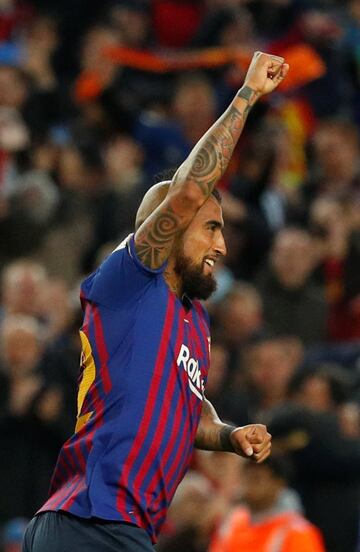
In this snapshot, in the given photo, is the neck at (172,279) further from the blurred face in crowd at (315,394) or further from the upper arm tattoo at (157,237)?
the blurred face in crowd at (315,394)

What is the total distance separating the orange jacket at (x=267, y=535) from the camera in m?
A: 6.95

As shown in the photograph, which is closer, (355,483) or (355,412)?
(355,483)

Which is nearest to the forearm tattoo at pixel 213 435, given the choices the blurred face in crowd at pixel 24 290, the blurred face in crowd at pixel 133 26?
the blurred face in crowd at pixel 24 290

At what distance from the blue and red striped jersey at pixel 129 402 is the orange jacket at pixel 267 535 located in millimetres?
2246

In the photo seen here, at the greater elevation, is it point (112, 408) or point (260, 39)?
point (112, 408)

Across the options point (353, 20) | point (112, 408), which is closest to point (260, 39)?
point (353, 20)

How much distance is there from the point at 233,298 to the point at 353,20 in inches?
186

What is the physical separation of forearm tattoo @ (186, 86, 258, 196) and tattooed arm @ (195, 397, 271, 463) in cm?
86

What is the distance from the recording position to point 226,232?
10000mm

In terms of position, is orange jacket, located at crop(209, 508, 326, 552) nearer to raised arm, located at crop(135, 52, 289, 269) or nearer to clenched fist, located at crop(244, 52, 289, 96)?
raised arm, located at crop(135, 52, 289, 269)

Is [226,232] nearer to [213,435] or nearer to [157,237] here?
[213,435]

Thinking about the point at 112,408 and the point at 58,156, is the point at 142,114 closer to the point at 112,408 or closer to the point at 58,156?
the point at 58,156

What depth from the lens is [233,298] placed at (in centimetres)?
938

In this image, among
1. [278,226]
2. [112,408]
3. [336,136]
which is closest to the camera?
[112,408]
